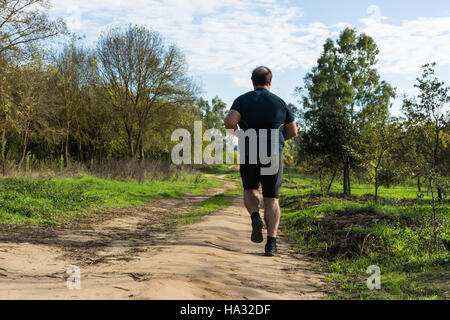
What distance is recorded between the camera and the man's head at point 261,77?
5.46m

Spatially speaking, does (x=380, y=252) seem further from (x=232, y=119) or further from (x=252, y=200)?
(x=232, y=119)

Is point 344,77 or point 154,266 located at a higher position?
point 344,77

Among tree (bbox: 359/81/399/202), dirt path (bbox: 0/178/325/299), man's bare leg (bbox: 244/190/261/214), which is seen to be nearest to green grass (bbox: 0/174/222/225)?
dirt path (bbox: 0/178/325/299)

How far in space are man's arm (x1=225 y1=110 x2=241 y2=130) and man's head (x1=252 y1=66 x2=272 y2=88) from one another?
0.59 meters

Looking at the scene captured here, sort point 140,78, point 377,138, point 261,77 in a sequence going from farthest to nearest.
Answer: point 140,78 < point 377,138 < point 261,77

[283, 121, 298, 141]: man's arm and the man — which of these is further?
[283, 121, 298, 141]: man's arm

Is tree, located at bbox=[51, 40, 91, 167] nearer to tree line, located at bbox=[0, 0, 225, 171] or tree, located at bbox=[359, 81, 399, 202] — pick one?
tree line, located at bbox=[0, 0, 225, 171]

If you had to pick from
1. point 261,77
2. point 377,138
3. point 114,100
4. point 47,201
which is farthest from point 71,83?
point 261,77

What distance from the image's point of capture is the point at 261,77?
215 inches

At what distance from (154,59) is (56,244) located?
80.2ft

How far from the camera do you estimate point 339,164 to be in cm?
1989

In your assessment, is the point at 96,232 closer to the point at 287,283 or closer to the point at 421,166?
the point at 287,283

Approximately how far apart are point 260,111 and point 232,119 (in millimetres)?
399

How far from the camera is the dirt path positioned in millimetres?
3389
